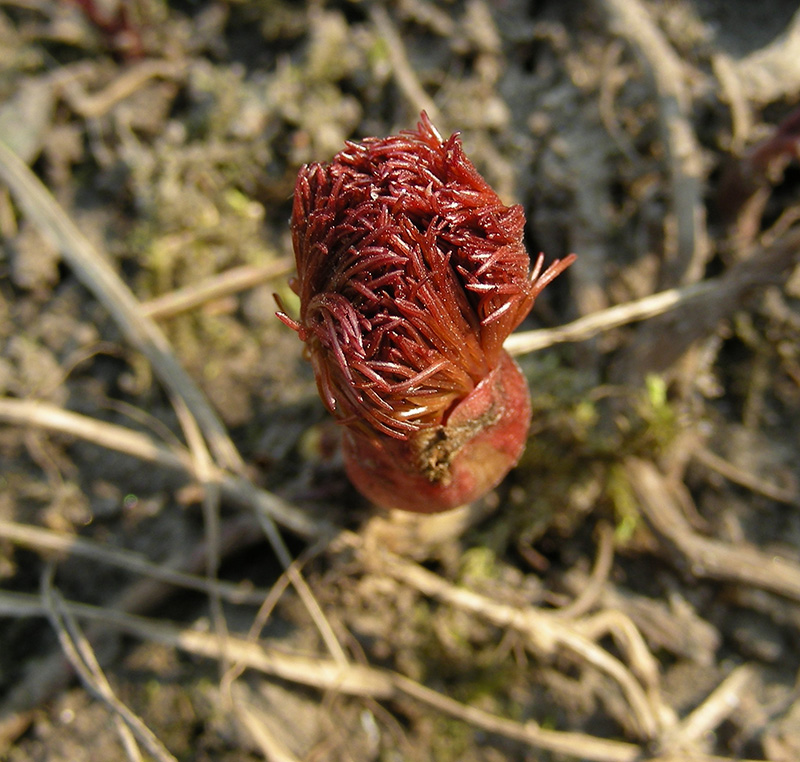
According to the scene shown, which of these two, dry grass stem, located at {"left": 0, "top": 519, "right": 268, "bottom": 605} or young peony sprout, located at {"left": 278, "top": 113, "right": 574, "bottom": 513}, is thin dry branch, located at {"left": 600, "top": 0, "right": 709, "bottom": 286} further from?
dry grass stem, located at {"left": 0, "top": 519, "right": 268, "bottom": 605}

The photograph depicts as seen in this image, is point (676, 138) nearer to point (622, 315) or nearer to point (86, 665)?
point (622, 315)

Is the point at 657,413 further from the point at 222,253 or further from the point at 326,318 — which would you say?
Answer: the point at 222,253

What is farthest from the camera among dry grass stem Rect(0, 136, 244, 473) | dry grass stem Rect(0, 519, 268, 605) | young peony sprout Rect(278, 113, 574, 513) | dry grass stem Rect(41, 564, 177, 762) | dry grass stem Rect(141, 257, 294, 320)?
dry grass stem Rect(141, 257, 294, 320)

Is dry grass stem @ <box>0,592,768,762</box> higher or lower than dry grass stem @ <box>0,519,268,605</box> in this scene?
lower

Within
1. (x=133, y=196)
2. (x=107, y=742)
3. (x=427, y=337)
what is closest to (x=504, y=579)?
(x=427, y=337)

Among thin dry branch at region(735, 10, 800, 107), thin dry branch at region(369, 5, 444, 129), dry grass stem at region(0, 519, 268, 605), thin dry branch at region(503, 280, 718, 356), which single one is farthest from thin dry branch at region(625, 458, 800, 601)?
thin dry branch at region(369, 5, 444, 129)

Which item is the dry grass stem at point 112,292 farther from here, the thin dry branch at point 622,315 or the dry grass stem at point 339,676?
the thin dry branch at point 622,315
